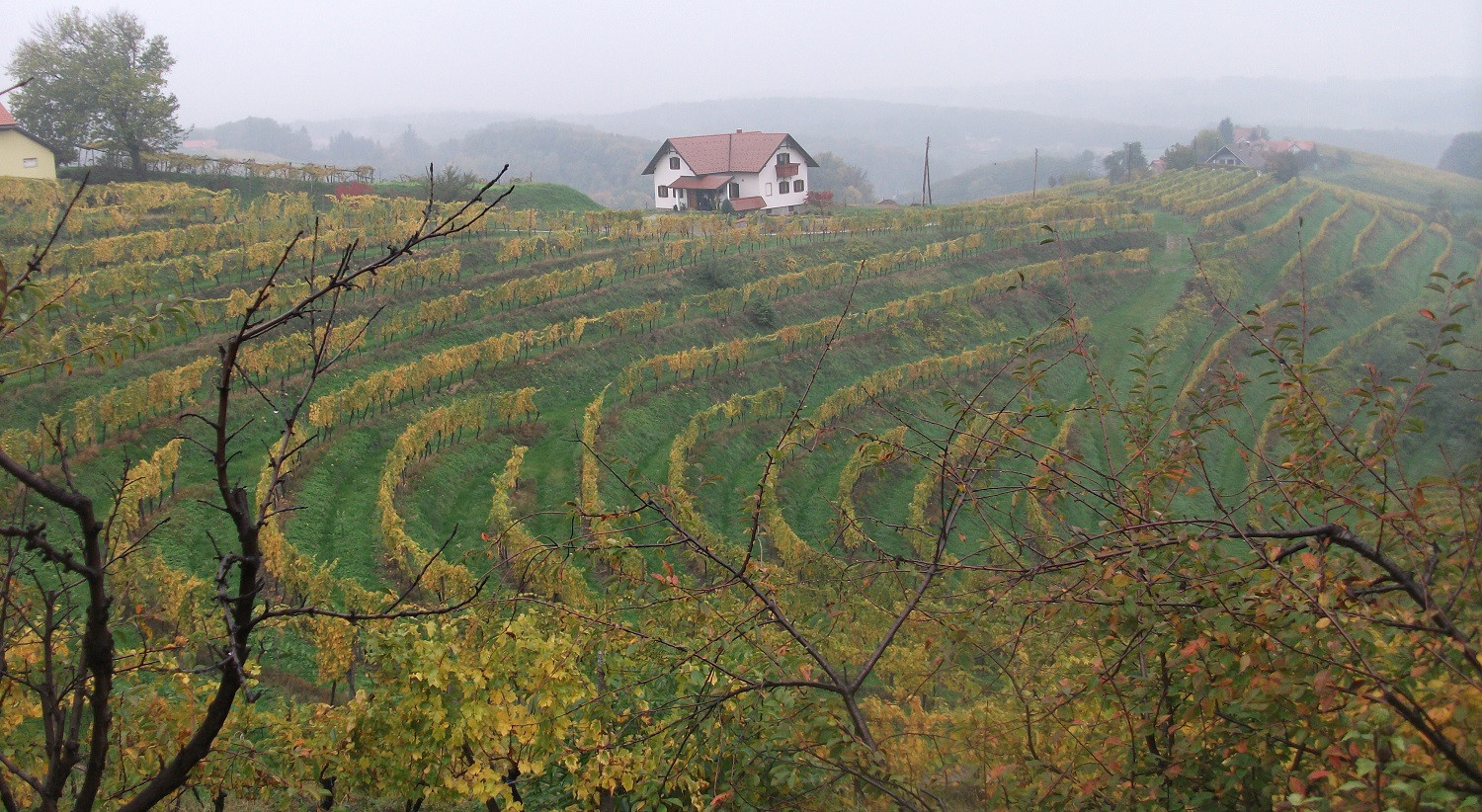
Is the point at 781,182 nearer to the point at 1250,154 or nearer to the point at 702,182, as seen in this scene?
the point at 702,182

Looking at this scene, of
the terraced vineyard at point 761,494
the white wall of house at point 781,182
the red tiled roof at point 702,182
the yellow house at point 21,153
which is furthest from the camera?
the white wall of house at point 781,182

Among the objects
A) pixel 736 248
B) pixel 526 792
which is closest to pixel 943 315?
pixel 736 248

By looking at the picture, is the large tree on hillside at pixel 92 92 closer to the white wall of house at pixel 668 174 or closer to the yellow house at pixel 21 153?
the yellow house at pixel 21 153

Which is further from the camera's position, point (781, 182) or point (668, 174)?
point (668, 174)

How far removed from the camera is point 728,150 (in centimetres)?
5319

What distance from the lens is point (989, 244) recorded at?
43.9 meters


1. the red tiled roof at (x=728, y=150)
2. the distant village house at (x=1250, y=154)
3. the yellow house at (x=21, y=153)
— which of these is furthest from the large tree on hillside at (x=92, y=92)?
the distant village house at (x=1250, y=154)

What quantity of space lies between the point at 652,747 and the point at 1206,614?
3604 millimetres

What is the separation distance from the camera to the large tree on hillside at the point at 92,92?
3638 cm

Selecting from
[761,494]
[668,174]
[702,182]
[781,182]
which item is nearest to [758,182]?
[781,182]

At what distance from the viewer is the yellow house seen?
3195cm

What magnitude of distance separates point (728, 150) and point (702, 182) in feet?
9.76

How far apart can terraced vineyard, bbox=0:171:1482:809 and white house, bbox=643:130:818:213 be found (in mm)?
7727

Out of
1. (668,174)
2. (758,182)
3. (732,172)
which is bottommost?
(758,182)
